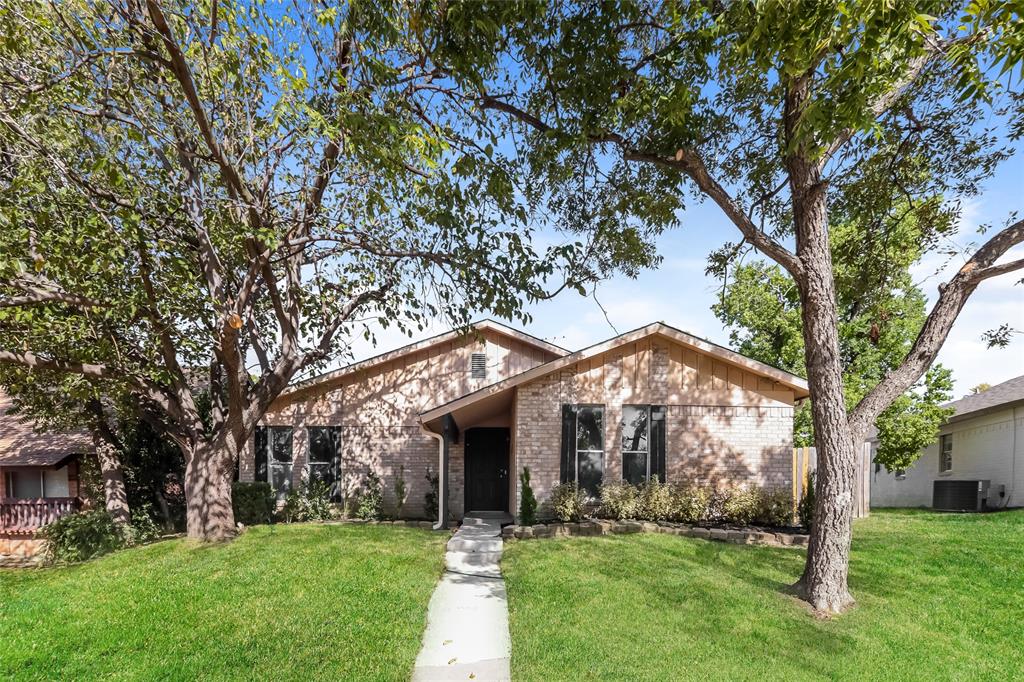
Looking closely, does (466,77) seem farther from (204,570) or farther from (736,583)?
(204,570)

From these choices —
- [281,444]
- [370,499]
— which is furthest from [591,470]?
[281,444]

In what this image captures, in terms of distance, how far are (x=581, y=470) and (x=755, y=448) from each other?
12.8 ft

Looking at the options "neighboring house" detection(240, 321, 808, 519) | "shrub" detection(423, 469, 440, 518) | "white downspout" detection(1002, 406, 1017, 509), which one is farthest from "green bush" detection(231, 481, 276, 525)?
"white downspout" detection(1002, 406, 1017, 509)

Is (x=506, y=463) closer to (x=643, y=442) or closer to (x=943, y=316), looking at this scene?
(x=643, y=442)

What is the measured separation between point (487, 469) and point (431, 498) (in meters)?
1.83

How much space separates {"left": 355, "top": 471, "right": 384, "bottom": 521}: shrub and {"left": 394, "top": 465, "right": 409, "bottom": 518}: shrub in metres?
0.40

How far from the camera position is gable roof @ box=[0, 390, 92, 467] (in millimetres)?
15094

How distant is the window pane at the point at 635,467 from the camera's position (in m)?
11.9

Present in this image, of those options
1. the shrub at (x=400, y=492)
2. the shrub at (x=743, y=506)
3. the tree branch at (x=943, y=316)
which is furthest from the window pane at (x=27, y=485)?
the tree branch at (x=943, y=316)

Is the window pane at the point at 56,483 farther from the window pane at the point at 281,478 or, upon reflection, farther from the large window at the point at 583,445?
the large window at the point at 583,445

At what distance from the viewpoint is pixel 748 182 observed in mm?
9555

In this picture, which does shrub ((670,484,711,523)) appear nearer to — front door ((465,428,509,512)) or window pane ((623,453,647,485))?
window pane ((623,453,647,485))

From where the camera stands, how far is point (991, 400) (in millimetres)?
18062

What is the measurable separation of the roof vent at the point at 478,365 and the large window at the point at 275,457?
5296 mm
